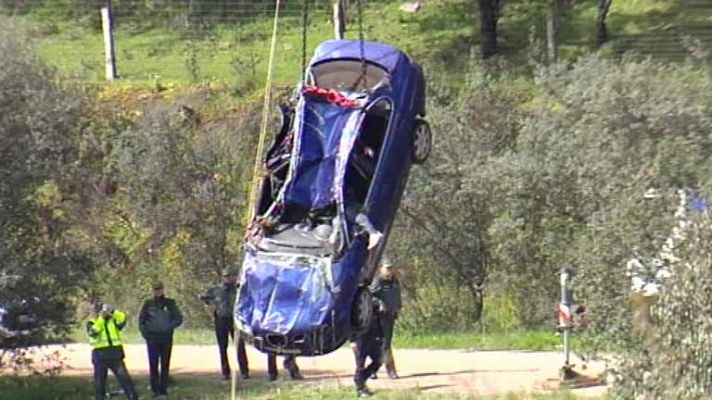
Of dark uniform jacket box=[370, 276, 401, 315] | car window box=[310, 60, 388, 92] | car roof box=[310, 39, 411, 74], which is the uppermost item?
car roof box=[310, 39, 411, 74]

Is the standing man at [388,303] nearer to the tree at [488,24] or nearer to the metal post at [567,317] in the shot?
the metal post at [567,317]

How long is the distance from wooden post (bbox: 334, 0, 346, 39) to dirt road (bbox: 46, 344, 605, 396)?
11.2 metres

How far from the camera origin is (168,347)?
2361cm

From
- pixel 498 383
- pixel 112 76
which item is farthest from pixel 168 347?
pixel 112 76

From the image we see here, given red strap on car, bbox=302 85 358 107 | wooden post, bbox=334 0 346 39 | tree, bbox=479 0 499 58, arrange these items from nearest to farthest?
red strap on car, bbox=302 85 358 107, wooden post, bbox=334 0 346 39, tree, bbox=479 0 499 58

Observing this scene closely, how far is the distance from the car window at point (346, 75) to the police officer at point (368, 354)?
11.7 ft

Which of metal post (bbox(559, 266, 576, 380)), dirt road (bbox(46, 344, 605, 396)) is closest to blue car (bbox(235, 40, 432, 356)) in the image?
dirt road (bbox(46, 344, 605, 396))

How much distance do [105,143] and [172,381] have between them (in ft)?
33.0

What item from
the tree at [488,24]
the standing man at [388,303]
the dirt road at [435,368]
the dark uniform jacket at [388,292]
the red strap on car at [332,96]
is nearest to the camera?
the red strap on car at [332,96]

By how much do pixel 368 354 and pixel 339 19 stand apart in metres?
17.0

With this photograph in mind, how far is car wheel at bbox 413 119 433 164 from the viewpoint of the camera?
1873 centimetres

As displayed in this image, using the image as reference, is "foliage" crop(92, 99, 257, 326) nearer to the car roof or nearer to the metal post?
the metal post

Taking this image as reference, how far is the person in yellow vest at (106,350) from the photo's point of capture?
23.1 m

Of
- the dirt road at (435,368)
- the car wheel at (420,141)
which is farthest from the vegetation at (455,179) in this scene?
the car wheel at (420,141)
